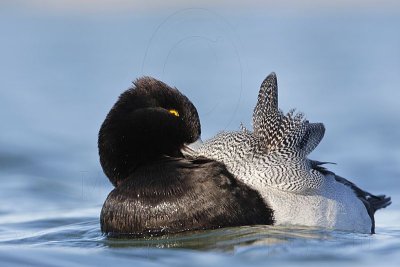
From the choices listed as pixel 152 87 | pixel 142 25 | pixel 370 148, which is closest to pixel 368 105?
pixel 370 148

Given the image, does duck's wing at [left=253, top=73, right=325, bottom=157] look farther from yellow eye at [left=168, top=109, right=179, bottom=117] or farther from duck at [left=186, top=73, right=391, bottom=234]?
yellow eye at [left=168, top=109, right=179, bottom=117]

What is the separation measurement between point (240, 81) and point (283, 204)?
26.0 feet

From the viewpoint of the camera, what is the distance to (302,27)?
2128 centimetres

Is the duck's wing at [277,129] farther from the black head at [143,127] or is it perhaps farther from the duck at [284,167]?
the black head at [143,127]

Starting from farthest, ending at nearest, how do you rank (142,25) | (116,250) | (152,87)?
(142,25), (152,87), (116,250)

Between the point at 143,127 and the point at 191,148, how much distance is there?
0.47 metres

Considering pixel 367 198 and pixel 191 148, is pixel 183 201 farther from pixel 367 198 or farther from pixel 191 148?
pixel 367 198

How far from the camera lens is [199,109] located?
15977 mm

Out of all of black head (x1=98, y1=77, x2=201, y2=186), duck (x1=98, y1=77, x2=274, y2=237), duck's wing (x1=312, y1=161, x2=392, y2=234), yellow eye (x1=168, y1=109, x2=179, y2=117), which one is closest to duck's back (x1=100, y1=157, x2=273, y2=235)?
duck (x1=98, y1=77, x2=274, y2=237)

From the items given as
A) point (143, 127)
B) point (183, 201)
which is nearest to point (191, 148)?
point (143, 127)

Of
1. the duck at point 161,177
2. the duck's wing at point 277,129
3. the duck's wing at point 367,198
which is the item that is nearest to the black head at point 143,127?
the duck at point 161,177

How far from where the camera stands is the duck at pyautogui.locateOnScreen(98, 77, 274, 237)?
9.31 m

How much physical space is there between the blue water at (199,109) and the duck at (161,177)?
160 millimetres

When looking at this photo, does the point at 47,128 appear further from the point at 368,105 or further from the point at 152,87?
the point at 152,87
